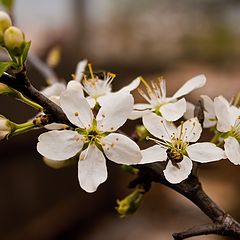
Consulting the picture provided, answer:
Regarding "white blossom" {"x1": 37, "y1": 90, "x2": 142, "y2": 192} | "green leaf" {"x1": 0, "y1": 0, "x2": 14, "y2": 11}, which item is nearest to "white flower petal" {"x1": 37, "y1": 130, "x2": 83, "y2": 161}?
"white blossom" {"x1": 37, "y1": 90, "x2": 142, "y2": 192}

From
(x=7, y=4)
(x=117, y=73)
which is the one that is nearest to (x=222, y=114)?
(x=7, y=4)

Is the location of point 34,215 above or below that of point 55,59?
below

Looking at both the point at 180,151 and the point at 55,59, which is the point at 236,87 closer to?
the point at 55,59

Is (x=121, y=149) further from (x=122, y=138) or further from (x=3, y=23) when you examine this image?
(x=3, y=23)

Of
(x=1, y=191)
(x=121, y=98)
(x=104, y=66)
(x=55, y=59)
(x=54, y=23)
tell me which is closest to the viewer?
(x=121, y=98)

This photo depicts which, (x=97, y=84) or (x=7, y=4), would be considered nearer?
(x=97, y=84)

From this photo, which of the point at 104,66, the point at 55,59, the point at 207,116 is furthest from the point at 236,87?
the point at 207,116
